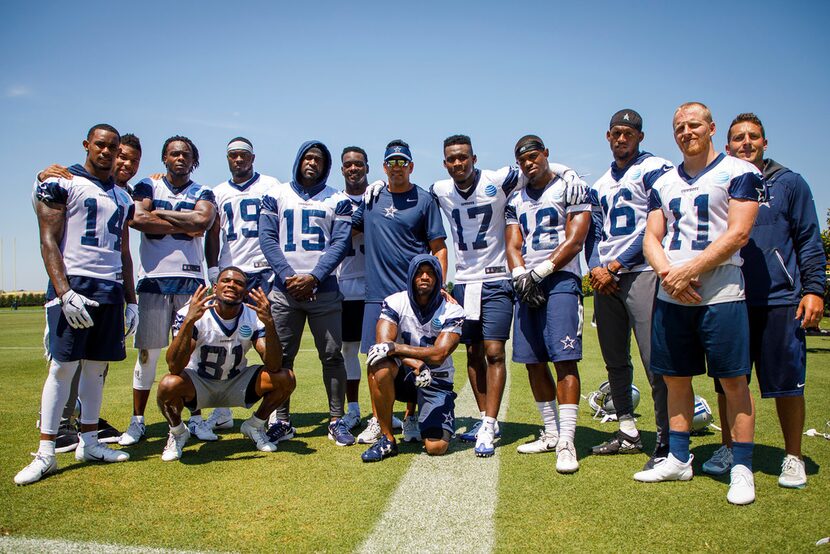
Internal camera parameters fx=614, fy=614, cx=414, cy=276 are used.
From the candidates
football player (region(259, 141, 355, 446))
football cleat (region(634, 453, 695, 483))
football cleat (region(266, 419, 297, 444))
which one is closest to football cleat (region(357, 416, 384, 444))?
football player (region(259, 141, 355, 446))

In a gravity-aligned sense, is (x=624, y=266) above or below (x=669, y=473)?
above

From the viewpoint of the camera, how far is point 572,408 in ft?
15.3

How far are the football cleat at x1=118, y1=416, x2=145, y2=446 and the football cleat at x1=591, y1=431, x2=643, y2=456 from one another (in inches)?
153

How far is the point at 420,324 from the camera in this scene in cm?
522

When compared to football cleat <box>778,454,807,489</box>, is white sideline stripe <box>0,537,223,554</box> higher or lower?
lower

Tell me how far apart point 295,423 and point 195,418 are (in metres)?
1.07

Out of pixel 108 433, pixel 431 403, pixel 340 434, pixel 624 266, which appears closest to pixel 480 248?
pixel 624 266

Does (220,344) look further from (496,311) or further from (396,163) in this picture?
(496,311)

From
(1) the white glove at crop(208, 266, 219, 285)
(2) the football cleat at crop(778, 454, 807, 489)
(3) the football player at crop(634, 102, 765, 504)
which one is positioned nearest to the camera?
(3) the football player at crop(634, 102, 765, 504)

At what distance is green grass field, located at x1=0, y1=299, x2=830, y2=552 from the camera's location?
3.12 m

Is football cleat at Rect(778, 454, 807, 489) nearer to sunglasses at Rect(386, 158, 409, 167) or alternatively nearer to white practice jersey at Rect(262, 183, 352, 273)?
sunglasses at Rect(386, 158, 409, 167)

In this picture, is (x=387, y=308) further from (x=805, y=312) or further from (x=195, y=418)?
(x=805, y=312)

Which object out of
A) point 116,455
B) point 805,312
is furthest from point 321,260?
point 805,312

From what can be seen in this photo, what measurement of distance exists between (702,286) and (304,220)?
135 inches
